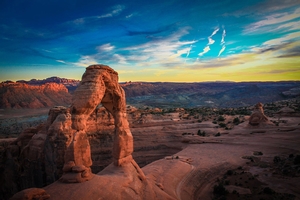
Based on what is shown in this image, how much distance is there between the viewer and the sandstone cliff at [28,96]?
3487 inches

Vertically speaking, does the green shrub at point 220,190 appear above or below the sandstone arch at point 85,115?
below

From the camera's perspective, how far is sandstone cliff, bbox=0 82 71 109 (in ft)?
291

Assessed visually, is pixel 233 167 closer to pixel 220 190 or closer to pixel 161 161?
pixel 220 190

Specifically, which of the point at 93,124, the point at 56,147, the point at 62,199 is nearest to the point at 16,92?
the point at 93,124

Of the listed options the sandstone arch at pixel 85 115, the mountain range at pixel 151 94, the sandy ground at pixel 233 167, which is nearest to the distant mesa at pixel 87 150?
the sandstone arch at pixel 85 115

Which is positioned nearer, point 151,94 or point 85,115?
point 85,115

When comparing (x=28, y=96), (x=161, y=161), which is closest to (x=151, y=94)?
(x=28, y=96)

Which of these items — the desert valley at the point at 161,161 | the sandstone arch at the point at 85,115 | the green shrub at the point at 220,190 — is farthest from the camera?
the green shrub at the point at 220,190

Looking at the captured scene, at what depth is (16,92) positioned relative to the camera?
309ft

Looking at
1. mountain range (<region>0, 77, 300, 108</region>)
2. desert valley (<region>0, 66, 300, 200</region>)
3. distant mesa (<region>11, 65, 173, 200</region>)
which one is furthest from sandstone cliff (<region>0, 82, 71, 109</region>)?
distant mesa (<region>11, 65, 173, 200</region>)

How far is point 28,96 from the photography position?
96.2 m

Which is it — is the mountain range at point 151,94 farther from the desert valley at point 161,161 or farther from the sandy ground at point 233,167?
the sandy ground at point 233,167

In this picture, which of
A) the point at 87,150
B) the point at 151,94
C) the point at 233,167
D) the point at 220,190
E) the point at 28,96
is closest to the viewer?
the point at 87,150

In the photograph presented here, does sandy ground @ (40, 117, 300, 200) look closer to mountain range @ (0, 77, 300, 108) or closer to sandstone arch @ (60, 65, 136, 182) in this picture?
sandstone arch @ (60, 65, 136, 182)
